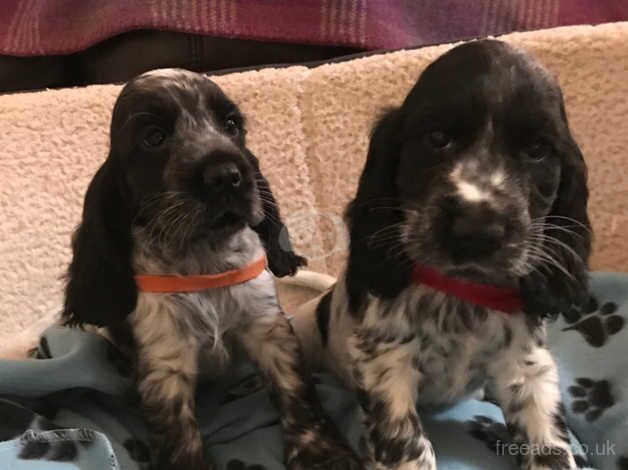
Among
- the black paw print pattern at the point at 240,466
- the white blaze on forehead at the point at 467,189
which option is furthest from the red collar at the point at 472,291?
the black paw print pattern at the point at 240,466

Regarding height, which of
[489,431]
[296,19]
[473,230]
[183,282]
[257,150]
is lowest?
[489,431]

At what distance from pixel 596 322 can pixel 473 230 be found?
963 mm

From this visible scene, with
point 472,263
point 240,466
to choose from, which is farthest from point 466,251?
Result: point 240,466

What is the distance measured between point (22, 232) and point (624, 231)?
6.12 ft

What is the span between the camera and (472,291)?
1.66 meters

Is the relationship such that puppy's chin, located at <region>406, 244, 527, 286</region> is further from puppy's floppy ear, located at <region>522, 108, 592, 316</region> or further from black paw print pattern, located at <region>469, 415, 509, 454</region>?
black paw print pattern, located at <region>469, 415, 509, 454</region>

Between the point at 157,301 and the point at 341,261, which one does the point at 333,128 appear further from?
the point at 157,301

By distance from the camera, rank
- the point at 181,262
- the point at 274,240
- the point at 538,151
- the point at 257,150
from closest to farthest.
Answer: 1. the point at 538,151
2. the point at 181,262
3. the point at 274,240
4. the point at 257,150

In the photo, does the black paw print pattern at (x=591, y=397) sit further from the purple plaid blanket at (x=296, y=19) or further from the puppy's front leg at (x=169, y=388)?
the purple plaid blanket at (x=296, y=19)

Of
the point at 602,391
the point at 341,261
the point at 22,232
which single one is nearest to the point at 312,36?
the point at 341,261

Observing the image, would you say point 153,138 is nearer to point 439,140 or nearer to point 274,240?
point 274,240

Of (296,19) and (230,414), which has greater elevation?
(296,19)

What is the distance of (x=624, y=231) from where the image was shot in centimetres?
248

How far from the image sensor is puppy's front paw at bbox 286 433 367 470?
70.4 inches
